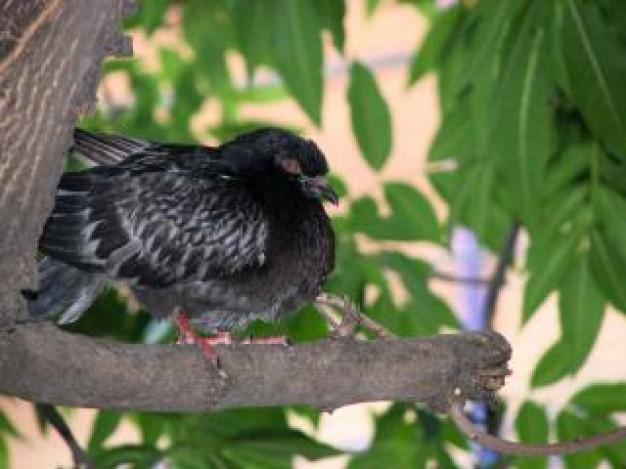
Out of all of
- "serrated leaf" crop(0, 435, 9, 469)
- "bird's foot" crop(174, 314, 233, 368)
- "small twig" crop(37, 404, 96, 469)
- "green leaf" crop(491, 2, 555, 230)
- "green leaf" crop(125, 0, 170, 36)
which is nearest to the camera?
"bird's foot" crop(174, 314, 233, 368)

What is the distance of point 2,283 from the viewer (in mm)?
1995

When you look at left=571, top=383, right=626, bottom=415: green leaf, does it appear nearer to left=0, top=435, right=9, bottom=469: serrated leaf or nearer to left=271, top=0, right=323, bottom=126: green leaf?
left=271, top=0, right=323, bottom=126: green leaf

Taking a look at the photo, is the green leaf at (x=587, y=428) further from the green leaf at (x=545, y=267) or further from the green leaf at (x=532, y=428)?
the green leaf at (x=545, y=267)

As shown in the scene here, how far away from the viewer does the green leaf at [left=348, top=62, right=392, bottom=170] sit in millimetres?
3457

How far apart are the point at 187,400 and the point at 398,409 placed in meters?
1.45

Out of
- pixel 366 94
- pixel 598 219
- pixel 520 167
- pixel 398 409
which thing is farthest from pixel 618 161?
pixel 398 409

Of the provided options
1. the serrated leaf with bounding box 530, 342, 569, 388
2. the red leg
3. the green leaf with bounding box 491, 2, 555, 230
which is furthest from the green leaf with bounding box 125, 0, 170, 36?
the serrated leaf with bounding box 530, 342, 569, 388

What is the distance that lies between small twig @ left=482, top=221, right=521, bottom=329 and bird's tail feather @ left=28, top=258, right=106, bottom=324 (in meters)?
1.46

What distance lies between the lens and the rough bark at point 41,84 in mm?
1791

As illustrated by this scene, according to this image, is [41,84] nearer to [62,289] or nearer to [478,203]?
[62,289]

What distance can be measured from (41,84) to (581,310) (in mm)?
1794

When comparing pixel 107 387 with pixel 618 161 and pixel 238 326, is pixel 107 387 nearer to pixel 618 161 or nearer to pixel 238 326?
pixel 238 326

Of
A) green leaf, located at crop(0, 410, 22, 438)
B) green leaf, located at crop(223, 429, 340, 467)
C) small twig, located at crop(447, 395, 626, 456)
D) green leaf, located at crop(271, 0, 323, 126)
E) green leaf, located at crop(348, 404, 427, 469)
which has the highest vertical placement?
green leaf, located at crop(271, 0, 323, 126)

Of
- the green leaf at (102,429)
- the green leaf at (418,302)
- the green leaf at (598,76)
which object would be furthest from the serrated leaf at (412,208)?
the green leaf at (102,429)
